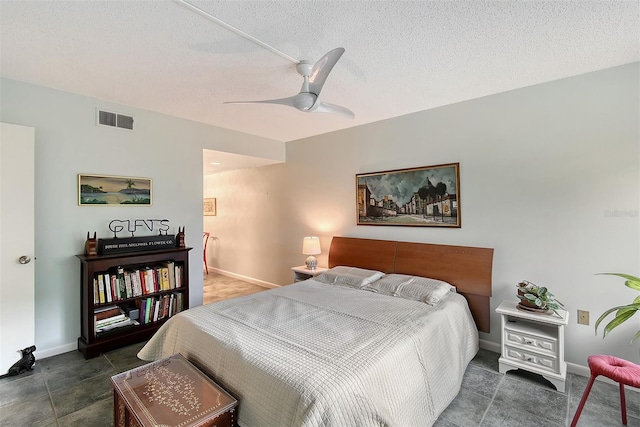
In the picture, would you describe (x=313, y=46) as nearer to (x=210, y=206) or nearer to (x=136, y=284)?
(x=136, y=284)

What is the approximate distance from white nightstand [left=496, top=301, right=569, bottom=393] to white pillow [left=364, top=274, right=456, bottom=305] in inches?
19.3

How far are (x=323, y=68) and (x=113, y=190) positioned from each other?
106 inches

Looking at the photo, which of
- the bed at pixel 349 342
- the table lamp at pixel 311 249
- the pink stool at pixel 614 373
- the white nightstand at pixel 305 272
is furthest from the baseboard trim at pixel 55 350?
the pink stool at pixel 614 373

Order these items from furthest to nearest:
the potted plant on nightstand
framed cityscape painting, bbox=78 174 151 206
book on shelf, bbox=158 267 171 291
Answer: book on shelf, bbox=158 267 171 291 → framed cityscape painting, bbox=78 174 151 206 → the potted plant on nightstand

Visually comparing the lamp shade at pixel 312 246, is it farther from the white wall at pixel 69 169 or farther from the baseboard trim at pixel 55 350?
the baseboard trim at pixel 55 350

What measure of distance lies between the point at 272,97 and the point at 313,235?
86.9 inches

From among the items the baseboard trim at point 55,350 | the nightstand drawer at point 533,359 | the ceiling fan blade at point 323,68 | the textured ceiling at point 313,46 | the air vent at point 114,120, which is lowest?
the baseboard trim at point 55,350

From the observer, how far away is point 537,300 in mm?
2387

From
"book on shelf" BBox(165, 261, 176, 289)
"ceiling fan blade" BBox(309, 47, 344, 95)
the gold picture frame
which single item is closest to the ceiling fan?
"ceiling fan blade" BBox(309, 47, 344, 95)

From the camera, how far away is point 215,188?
6547 mm

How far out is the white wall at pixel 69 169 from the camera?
8.93ft

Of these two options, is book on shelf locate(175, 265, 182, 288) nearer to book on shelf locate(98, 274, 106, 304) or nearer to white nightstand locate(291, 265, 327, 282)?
book on shelf locate(98, 274, 106, 304)

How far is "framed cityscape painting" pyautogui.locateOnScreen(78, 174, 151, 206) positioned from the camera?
298cm

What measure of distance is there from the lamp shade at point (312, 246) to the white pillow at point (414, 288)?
3.76 ft
